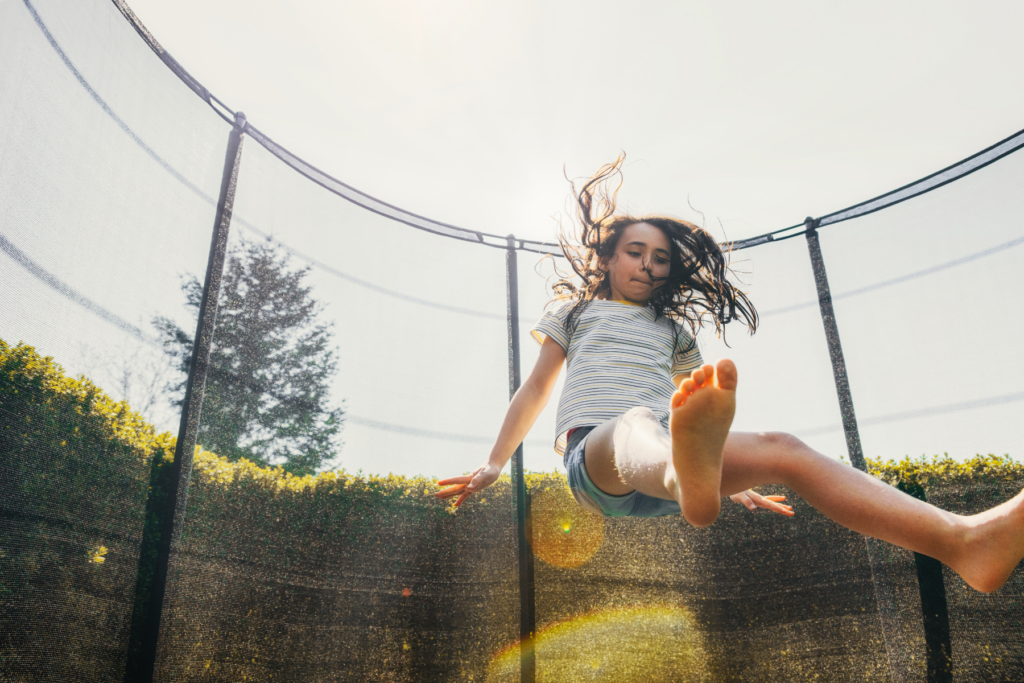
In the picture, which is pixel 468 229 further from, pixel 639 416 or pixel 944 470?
pixel 944 470

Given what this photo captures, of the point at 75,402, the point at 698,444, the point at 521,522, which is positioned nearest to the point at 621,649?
the point at 521,522

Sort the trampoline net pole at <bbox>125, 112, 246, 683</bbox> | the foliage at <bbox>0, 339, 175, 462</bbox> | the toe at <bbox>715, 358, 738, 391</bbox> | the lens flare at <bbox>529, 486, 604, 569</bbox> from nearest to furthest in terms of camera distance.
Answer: the toe at <bbox>715, 358, 738, 391</bbox>
the foliage at <bbox>0, 339, 175, 462</bbox>
the trampoline net pole at <bbox>125, 112, 246, 683</bbox>
the lens flare at <bbox>529, 486, 604, 569</bbox>

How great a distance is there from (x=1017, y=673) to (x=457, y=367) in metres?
2.22

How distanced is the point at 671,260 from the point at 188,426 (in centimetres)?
142

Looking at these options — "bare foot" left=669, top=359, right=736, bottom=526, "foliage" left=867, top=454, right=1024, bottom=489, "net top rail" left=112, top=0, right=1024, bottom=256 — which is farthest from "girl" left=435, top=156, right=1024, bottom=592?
"foliage" left=867, top=454, right=1024, bottom=489

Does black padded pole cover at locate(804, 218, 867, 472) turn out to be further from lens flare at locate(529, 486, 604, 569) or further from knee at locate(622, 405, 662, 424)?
knee at locate(622, 405, 662, 424)

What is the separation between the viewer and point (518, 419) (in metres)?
1.35

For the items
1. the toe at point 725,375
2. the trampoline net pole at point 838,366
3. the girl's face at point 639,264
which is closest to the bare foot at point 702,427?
Result: the toe at point 725,375

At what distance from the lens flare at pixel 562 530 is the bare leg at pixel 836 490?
4.68ft

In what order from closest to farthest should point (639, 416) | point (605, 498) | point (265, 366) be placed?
1. point (639, 416)
2. point (605, 498)
3. point (265, 366)

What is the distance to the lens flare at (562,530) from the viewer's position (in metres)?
2.33

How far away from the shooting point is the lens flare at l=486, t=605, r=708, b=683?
A: 219 centimetres

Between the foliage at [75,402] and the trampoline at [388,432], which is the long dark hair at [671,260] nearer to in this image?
the trampoline at [388,432]

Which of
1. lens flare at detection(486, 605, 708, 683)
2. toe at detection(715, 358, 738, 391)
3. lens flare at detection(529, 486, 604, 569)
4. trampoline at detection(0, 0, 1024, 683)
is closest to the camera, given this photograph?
toe at detection(715, 358, 738, 391)
